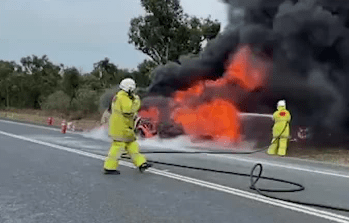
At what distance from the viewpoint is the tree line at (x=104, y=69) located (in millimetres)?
30031

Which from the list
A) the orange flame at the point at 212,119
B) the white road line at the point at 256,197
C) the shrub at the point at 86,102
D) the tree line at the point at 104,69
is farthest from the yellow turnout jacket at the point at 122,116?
the shrub at the point at 86,102

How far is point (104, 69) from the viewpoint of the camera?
1900 inches

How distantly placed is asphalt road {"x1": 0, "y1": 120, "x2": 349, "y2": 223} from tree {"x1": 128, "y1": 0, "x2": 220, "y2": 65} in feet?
67.5

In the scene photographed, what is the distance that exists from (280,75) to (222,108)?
2174 millimetres

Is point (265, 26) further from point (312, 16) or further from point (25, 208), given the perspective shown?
point (25, 208)

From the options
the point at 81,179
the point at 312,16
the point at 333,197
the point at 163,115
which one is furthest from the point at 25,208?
the point at 312,16

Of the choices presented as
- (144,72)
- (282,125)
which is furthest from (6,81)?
(282,125)

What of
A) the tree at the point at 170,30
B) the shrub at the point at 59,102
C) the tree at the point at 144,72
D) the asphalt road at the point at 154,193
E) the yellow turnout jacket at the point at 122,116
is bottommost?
the asphalt road at the point at 154,193

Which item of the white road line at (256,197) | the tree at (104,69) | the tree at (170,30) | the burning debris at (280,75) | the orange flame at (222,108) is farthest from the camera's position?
the tree at (104,69)

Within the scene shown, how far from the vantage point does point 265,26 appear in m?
16.4

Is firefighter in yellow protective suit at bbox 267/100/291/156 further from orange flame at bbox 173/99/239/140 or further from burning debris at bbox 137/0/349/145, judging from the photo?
orange flame at bbox 173/99/239/140

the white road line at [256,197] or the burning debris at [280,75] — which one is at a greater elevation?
the burning debris at [280,75]

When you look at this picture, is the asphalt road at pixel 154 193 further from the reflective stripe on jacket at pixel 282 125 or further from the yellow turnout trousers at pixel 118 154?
the reflective stripe on jacket at pixel 282 125

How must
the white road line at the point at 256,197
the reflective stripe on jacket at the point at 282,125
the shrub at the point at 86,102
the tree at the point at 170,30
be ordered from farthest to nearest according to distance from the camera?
the shrub at the point at 86,102 < the tree at the point at 170,30 < the reflective stripe on jacket at the point at 282,125 < the white road line at the point at 256,197
